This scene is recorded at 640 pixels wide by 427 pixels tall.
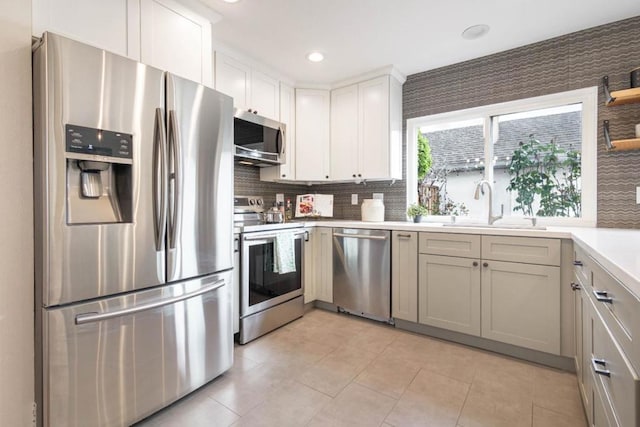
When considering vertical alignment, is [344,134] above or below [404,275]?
above

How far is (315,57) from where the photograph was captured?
9.21 feet

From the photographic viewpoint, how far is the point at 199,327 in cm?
173

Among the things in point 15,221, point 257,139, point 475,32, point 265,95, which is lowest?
point 15,221

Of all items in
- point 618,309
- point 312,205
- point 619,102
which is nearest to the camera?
point 618,309

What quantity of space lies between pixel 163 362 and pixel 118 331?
12.0 inches

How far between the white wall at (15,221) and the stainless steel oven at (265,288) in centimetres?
125

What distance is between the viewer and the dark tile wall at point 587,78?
2.21 m

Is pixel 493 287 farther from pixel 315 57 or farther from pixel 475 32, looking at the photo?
pixel 315 57

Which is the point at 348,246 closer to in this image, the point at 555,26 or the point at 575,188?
the point at 575,188

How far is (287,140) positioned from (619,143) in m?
2.69

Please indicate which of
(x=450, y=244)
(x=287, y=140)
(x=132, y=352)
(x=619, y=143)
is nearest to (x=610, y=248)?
(x=450, y=244)

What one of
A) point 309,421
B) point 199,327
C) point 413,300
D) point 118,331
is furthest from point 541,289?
point 118,331

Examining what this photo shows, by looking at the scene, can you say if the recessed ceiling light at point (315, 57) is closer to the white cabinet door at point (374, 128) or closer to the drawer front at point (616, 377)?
the white cabinet door at point (374, 128)

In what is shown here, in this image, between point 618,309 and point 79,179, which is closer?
point 618,309
